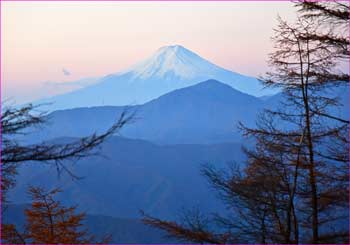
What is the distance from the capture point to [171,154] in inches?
7456

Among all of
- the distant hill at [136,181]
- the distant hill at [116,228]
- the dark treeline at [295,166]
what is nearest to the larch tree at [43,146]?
the dark treeline at [295,166]

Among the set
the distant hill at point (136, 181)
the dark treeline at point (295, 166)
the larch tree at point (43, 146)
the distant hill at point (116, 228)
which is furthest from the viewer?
the distant hill at point (136, 181)

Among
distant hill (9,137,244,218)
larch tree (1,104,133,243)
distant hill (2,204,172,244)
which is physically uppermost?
distant hill (9,137,244,218)

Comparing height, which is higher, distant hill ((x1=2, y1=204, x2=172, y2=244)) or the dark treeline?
distant hill ((x1=2, y1=204, x2=172, y2=244))

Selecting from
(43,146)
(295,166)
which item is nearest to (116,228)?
(295,166)

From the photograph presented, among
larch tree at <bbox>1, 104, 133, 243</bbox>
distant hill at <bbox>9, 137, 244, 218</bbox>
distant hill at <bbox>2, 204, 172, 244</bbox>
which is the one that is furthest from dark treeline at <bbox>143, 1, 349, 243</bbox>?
distant hill at <bbox>9, 137, 244, 218</bbox>

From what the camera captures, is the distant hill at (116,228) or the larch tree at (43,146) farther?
the distant hill at (116,228)

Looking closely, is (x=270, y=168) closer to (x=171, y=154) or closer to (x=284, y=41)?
(x=284, y=41)

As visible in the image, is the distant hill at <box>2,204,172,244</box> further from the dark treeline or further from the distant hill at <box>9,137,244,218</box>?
the dark treeline

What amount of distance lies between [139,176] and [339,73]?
153 metres

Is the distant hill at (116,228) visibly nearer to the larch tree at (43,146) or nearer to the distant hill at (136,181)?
the distant hill at (136,181)

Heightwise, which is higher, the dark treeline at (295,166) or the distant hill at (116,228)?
the distant hill at (116,228)

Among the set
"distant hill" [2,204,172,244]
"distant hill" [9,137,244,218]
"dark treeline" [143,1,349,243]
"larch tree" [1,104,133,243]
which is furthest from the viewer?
"distant hill" [9,137,244,218]

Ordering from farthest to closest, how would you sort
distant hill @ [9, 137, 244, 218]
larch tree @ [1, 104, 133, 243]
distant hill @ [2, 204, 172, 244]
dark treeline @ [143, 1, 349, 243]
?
distant hill @ [9, 137, 244, 218]
distant hill @ [2, 204, 172, 244]
dark treeline @ [143, 1, 349, 243]
larch tree @ [1, 104, 133, 243]
